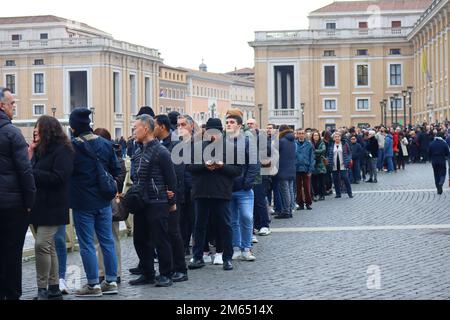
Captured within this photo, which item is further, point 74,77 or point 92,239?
point 74,77

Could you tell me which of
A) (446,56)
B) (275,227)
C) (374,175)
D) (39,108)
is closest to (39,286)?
(275,227)

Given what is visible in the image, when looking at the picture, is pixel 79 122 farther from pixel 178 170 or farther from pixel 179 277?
pixel 179 277

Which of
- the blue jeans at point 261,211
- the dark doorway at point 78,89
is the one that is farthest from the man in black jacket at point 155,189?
the dark doorway at point 78,89

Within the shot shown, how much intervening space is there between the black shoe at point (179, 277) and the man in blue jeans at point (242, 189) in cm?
177

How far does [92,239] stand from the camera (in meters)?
9.79

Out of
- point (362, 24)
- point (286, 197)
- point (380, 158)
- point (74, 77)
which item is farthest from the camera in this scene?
point (362, 24)

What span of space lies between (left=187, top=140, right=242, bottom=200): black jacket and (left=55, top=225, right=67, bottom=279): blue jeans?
2233 millimetres

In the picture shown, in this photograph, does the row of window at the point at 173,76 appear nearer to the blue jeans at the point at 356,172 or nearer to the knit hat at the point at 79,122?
the blue jeans at the point at 356,172

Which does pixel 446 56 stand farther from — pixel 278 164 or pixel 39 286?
pixel 39 286

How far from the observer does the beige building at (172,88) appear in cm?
12912

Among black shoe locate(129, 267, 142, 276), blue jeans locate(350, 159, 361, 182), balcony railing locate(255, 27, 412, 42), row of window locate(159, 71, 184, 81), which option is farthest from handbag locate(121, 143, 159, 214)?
row of window locate(159, 71, 184, 81)

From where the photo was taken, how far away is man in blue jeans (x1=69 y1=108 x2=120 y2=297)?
968 centimetres

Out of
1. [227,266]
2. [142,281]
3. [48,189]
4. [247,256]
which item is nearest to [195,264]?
[227,266]

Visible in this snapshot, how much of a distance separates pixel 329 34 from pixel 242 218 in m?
76.3
